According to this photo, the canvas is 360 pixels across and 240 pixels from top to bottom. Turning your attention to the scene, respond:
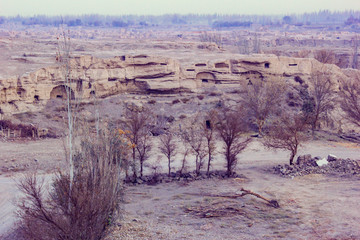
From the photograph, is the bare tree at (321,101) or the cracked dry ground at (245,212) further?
the bare tree at (321,101)

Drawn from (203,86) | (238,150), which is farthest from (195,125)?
(238,150)

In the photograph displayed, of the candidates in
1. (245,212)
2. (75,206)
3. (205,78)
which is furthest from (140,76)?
(75,206)

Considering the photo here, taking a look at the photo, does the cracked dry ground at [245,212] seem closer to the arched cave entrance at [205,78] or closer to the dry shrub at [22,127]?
the dry shrub at [22,127]

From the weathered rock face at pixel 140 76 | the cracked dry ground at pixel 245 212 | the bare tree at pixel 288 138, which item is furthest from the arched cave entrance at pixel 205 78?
the cracked dry ground at pixel 245 212

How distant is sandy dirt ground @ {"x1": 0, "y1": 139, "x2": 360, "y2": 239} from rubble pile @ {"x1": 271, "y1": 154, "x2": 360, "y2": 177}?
54 centimetres

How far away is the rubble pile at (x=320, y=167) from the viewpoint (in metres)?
15.8

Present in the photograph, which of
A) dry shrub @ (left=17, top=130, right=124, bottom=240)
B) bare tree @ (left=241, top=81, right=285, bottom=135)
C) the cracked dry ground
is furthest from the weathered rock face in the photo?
dry shrub @ (left=17, top=130, right=124, bottom=240)

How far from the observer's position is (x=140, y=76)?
92.8ft

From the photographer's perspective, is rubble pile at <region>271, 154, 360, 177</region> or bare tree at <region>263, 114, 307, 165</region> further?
bare tree at <region>263, 114, 307, 165</region>

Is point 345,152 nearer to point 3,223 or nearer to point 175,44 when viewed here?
point 3,223

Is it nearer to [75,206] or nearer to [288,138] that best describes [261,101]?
[288,138]

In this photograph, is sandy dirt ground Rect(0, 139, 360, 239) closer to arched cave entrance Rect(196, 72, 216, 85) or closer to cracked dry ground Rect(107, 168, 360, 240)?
cracked dry ground Rect(107, 168, 360, 240)

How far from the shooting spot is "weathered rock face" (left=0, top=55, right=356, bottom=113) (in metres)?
24.1

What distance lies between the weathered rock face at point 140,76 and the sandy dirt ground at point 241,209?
7.62 meters
